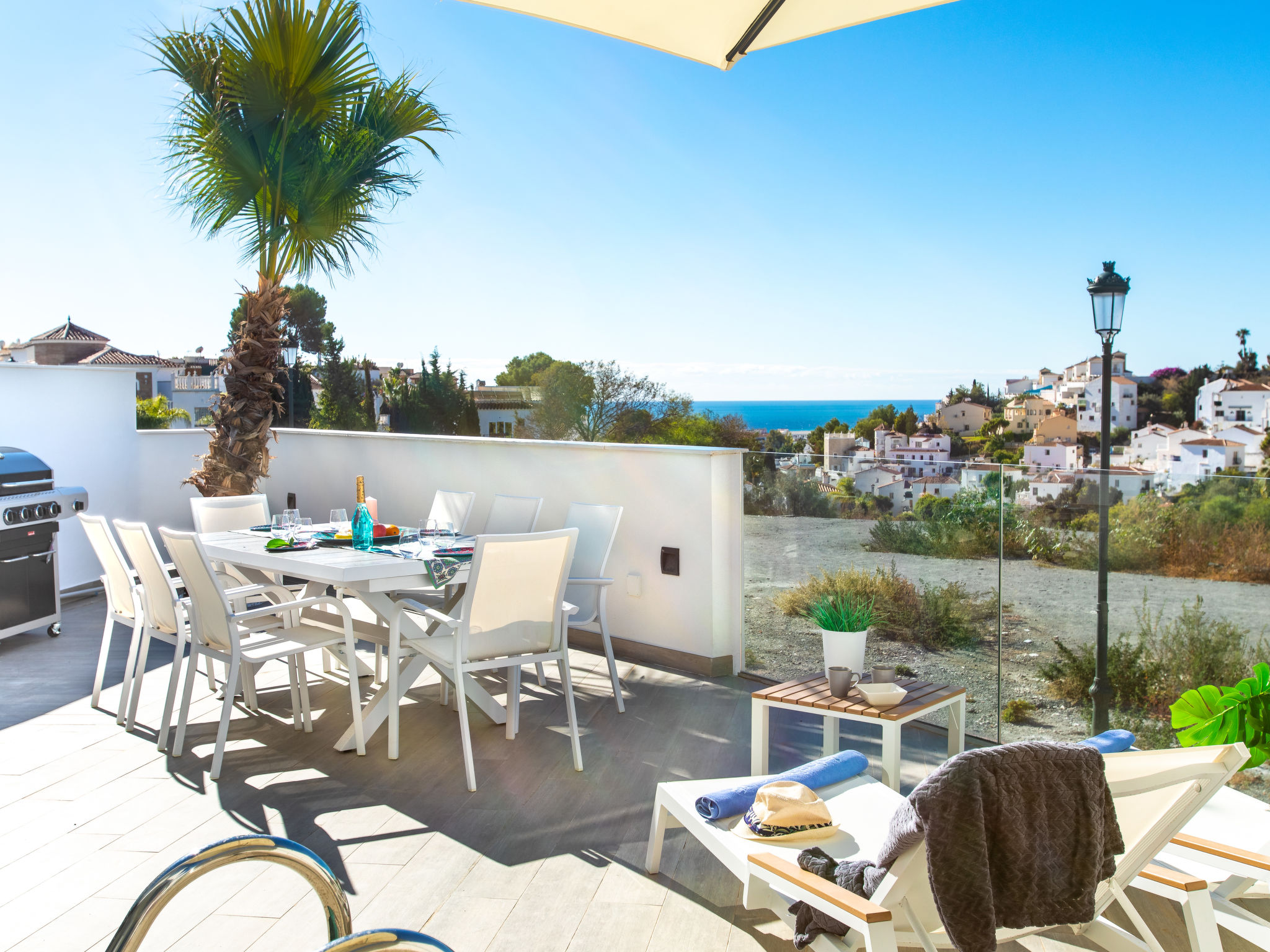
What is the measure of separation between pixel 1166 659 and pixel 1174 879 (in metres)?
1.67

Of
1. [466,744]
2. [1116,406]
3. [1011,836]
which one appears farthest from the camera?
[1116,406]

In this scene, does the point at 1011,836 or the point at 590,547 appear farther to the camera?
the point at 590,547

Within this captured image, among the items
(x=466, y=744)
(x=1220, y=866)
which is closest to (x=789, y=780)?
(x=1220, y=866)

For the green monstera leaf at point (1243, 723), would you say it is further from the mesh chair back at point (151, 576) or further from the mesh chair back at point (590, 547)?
the mesh chair back at point (151, 576)

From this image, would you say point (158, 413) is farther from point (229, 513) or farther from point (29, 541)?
point (229, 513)

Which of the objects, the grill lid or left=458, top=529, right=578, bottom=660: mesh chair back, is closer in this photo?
left=458, top=529, right=578, bottom=660: mesh chair back

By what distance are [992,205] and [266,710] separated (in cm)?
2974

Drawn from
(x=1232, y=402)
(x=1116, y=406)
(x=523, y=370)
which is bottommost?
(x=1116, y=406)

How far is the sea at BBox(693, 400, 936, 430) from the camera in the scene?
3023 centimetres

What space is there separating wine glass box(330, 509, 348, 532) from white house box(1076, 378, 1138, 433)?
22.6 m

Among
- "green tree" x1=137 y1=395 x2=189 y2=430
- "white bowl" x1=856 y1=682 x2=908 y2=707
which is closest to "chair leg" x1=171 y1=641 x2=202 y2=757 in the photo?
"white bowl" x1=856 y1=682 x2=908 y2=707

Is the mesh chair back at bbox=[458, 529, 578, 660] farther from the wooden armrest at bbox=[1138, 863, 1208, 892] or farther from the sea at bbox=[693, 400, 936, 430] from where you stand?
the sea at bbox=[693, 400, 936, 430]

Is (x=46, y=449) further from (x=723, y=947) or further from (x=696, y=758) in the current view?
(x=723, y=947)

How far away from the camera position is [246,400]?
6656mm
